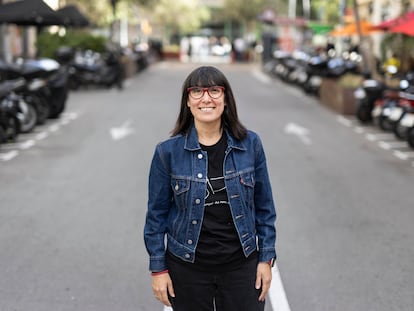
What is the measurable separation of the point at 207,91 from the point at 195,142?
0.72 feet

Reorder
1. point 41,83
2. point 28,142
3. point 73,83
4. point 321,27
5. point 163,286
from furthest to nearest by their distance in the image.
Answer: point 321,27 < point 73,83 < point 41,83 < point 28,142 < point 163,286

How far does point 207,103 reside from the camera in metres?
3.17

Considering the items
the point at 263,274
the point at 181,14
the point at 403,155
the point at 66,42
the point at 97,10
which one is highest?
the point at 181,14

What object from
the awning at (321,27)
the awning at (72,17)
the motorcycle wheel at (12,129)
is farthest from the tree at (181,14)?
the motorcycle wheel at (12,129)

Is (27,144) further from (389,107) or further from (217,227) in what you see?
(217,227)

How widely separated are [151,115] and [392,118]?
20.0ft

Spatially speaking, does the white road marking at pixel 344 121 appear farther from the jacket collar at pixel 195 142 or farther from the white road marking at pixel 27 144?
the jacket collar at pixel 195 142

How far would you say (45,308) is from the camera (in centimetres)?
511

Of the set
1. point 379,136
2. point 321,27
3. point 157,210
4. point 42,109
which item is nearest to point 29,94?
point 42,109

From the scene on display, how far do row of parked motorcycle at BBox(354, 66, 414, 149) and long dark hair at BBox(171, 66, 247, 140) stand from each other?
973 cm

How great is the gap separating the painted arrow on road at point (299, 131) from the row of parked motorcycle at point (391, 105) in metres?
1.45

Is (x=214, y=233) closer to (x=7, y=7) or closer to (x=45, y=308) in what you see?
(x=45, y=308)

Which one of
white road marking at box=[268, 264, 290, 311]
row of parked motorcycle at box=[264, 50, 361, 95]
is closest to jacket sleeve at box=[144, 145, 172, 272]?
white road marking at box=[268, 264, 290, 311]

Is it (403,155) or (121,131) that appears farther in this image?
(121,131)
